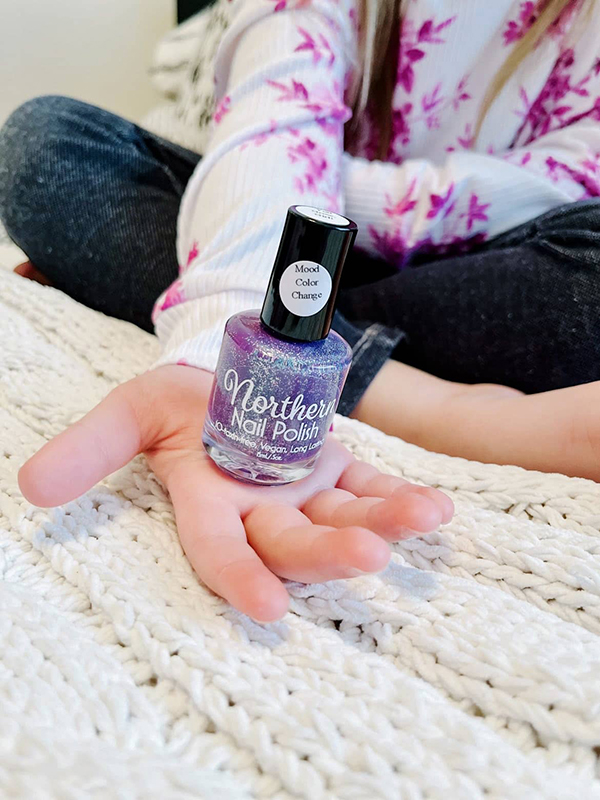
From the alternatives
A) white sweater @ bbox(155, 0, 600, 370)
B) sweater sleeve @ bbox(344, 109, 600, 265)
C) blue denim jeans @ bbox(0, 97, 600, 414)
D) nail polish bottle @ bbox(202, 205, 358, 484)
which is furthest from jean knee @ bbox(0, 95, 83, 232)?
nail polish bottle @ bbox(202, 205, 358, 484)

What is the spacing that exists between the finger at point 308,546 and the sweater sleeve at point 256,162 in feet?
0.53

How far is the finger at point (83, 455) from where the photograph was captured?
0.37 meters

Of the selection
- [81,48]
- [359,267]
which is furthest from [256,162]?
[81,48]

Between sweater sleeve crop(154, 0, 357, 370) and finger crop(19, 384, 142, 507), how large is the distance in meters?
0.10

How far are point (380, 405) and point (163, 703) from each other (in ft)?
1.24

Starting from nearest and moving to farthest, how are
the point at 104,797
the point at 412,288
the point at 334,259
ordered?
the point at 104,797, the point at 334,259, the point at 412,288

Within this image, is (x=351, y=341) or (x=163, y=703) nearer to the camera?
(x=163, y=703)

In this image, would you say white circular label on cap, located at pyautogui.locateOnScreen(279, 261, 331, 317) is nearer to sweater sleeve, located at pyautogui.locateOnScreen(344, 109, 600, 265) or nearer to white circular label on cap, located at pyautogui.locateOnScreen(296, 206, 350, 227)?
white circular label on cap, located at pyautogui.locateOnScreen(296, 206, 350, 227)

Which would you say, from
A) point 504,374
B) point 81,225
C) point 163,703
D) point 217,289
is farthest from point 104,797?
point 81,225

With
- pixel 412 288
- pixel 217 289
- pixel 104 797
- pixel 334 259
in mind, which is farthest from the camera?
pixel 412 288

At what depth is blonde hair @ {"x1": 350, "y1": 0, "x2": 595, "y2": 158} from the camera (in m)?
0.72

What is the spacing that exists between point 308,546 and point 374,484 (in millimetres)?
103

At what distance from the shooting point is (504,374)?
25.6 inches

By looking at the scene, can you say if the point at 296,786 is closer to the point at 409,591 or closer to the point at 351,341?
the point at 409,591
